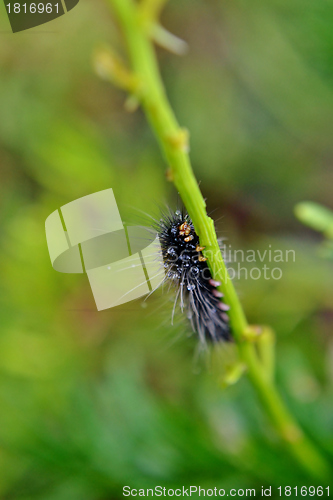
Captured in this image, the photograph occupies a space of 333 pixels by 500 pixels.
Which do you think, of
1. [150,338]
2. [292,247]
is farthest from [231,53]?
[150,338]

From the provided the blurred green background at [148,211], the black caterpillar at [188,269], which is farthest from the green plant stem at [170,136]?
the blurred green background at [148,211]

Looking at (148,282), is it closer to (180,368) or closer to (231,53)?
(180,368)

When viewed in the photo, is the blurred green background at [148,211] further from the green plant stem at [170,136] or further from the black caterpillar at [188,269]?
the green plant stem at [170,136]

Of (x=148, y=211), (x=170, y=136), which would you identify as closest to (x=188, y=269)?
(x=170, y=136)

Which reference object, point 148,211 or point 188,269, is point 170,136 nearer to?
point 188,269

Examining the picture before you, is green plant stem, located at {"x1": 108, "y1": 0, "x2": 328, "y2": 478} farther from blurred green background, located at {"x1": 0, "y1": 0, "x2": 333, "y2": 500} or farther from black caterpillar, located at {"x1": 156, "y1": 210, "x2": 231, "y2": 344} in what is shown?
blurred green background, located at {"x1": 0, "y1": 0, "x2": 333, "y2": 500}

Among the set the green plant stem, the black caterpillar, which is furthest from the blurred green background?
the green plant stem
